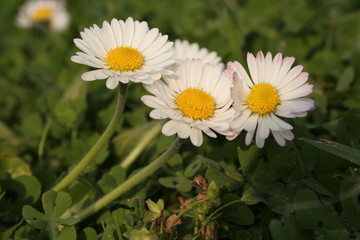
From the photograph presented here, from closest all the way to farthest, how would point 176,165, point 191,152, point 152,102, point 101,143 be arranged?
point 152,102, point 101,143, point 176,165, point 191,152

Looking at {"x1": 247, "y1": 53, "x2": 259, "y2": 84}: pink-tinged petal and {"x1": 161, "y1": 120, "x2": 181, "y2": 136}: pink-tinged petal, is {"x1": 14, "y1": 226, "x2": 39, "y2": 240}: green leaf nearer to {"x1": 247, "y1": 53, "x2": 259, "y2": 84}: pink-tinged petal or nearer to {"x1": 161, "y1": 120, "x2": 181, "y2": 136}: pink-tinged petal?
{"x1": 161, "y1": 120, "x2": 181, "y2": 136}: pink-tinged petal

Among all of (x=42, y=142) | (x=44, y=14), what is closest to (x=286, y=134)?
(x=42, y=142)

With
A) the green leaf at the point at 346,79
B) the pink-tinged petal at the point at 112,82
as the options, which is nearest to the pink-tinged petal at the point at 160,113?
the pink-tinged petal at the point at 112,82

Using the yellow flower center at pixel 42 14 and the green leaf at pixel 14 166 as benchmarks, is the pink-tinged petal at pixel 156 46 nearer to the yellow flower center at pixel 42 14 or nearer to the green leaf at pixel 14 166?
the green leaf at pixel 14 166

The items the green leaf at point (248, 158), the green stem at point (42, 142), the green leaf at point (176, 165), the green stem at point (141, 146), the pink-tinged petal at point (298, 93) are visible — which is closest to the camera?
the pink-tinged petal at point (298, 93)

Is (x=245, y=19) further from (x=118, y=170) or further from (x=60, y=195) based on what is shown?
(x=60, y=195)

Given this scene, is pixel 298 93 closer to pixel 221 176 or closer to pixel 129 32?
pixel 221 176
